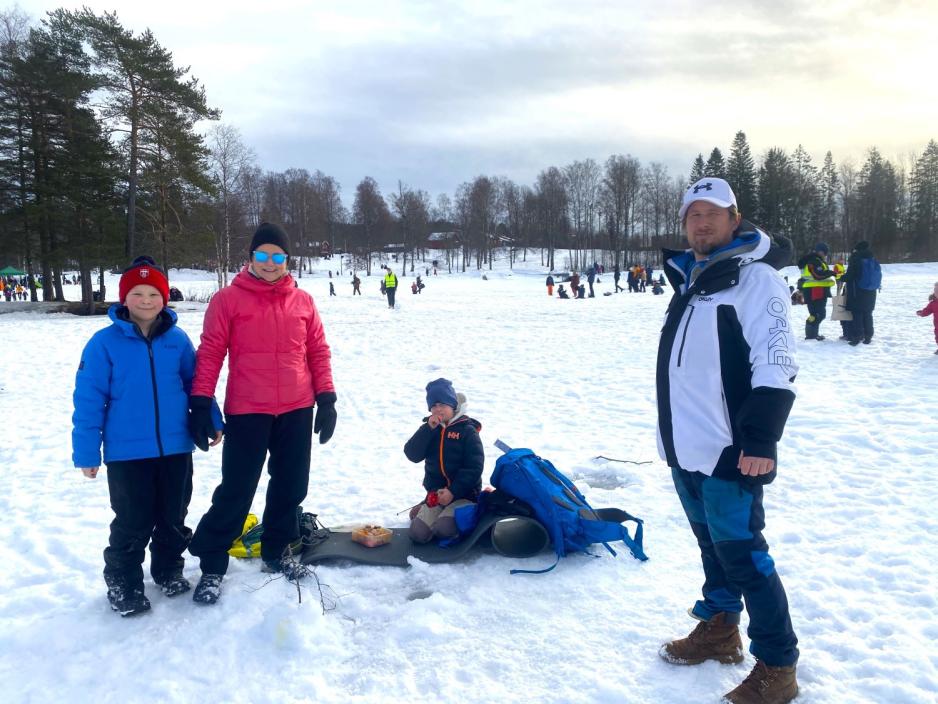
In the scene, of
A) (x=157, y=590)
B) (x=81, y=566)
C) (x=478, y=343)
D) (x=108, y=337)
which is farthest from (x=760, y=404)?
(x=478, y=343)

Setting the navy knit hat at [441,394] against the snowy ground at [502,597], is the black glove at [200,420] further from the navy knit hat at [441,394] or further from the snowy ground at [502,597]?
the navy knit hat at [441,394]

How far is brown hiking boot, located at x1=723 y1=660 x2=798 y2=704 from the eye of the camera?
2342mm

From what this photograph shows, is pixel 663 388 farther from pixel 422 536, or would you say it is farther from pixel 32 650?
pixel 32 650

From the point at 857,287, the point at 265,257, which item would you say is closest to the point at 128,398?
the point at 265,257

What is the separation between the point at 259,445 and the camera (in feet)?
10.8

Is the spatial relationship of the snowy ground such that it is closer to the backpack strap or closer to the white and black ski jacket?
the backpack strap

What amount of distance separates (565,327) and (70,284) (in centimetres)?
5388

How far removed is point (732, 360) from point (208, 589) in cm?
286

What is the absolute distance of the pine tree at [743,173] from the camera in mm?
54062

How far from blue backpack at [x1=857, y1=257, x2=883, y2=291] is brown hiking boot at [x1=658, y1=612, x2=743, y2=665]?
10527 mm

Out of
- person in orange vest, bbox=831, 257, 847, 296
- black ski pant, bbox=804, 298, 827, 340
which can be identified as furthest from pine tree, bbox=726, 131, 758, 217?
black ski pant, bbox=804, 298, 827, 340

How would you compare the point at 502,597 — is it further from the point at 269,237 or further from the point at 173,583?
the point at 269,237

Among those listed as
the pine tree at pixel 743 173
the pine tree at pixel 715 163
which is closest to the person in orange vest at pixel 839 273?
the pine tree at pixel 743 173

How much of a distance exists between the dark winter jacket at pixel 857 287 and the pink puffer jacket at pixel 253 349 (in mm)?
11035
